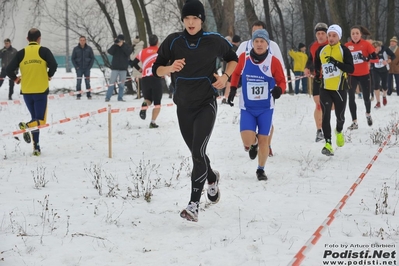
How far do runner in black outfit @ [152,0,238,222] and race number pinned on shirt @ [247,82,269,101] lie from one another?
Answer: 70.8 inches

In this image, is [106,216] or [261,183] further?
[261,183]

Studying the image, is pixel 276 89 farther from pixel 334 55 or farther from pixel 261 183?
pixel 334 55

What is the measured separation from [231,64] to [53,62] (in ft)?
15.0

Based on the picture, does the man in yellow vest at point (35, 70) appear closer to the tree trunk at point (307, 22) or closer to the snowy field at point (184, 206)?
the snowy field at point (184, 206)

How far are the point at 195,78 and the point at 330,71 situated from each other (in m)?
4.14

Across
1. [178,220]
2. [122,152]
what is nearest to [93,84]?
[122,152]

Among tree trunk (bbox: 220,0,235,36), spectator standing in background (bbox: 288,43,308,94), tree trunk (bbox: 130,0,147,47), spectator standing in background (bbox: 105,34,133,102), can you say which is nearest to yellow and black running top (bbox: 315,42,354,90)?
spectator standing in background (bbox: 105,34,133,102)

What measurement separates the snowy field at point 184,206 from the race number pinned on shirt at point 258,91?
3.58 feet

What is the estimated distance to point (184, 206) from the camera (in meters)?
6.58

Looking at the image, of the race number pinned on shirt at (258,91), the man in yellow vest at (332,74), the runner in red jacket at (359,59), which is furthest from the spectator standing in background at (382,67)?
the race number pinned on shirt at (258,91)

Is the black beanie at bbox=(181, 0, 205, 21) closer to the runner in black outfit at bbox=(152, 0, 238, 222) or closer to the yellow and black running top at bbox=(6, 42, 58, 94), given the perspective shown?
the runner in black outfit at bbox=(152, 0, 238, 222)

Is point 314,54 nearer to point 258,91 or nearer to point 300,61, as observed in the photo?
point 258,91

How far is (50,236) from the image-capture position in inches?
213

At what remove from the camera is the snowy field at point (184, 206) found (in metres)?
5.02
